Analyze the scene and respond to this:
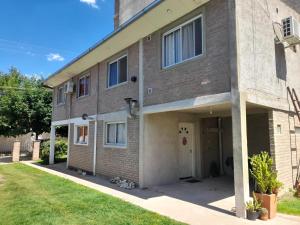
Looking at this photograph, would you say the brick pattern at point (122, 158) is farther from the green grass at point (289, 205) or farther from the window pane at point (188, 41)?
the green grass at point (289, 205)

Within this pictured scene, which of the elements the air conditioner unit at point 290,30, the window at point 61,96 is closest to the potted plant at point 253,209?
the air conditioner unit at point 290,30

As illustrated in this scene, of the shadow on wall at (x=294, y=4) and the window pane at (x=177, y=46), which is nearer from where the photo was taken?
the window pane at (x=177, y=46)

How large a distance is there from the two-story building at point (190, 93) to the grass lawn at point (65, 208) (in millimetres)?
2234

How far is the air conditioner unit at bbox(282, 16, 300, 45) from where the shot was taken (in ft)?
27.9

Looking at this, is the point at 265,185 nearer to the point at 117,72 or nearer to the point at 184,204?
the point at 184,204

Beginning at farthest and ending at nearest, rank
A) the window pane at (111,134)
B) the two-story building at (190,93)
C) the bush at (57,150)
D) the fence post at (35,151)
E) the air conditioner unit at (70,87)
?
the fence post at (35,151)
the bush at (57,150)
the air conditioner unit at (70,87)
the window pane at (111,134)
the two-story building at (190,93)

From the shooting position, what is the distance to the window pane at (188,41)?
839cm

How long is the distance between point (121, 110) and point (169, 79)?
131 inches

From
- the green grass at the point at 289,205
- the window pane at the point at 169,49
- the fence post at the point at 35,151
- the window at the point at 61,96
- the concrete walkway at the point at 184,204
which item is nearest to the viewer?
the concrete walkway at the point at 184,204

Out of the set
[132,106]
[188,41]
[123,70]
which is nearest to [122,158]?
[132,106]

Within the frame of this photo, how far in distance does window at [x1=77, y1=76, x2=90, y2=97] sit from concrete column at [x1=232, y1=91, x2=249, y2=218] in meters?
10.2

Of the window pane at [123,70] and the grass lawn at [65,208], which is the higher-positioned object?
the window pane at [123,70]

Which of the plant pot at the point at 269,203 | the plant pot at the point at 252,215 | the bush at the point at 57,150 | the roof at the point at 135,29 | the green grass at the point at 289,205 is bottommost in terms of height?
the green grass at the point at 289,205

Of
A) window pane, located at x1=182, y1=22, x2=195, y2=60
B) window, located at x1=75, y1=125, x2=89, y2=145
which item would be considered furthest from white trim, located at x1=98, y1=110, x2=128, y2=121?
window pane, located at x1=182, y1=22, x2=195, y2=60
